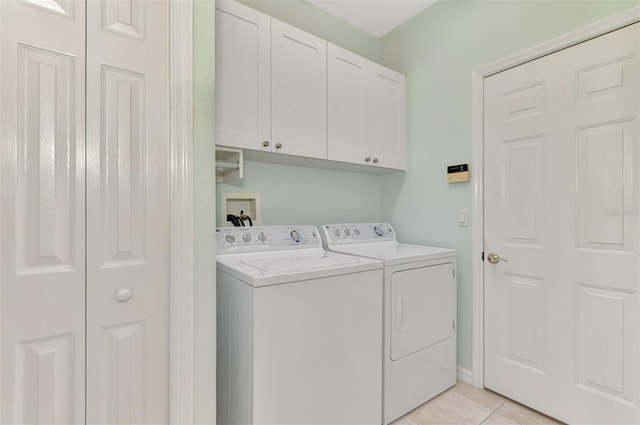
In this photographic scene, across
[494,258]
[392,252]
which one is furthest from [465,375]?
[392,252]

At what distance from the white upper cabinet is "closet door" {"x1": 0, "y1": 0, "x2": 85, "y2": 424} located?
55.2 inches

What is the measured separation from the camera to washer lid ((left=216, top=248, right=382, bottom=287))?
132 centimetres

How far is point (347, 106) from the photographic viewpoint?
7.15ft

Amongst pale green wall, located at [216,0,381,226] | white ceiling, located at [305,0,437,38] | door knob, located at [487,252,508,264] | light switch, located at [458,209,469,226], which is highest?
white ceiling, located at [305,0,437,38]

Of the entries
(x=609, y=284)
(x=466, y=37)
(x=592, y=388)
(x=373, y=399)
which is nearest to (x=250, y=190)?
(x=373, y=399)

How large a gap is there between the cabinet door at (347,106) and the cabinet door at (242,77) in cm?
47

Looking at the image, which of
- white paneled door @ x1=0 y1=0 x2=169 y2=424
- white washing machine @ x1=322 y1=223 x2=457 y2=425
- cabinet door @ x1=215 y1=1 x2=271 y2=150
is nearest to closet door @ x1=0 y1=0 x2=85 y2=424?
white paneled door @ x1=0 y1=0 x2=169 y2=424

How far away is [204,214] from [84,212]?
0.38 m

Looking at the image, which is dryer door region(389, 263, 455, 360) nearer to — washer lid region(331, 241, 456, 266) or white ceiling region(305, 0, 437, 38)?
washer lid region(331, 241, 456, 266)

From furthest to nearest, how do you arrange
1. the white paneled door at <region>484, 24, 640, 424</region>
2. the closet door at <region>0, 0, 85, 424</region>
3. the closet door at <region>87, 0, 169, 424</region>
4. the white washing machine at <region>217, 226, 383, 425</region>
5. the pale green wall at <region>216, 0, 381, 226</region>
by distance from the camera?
the pale green wall at <region>216, 0, 381, 226</region>, the white paneled door at <region>484, 24, 640, 424</region>, the white washing machine at <region>217, 226, 383, 425</region>, the closet door at <region>87, 0, 169, 424</region>, the closet door at <region>0, 0, 85, 424</region>

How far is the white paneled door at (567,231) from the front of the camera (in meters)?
1.54

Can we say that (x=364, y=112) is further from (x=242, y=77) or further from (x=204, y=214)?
(x=204, y=214)

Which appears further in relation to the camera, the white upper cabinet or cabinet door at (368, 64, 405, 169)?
cabinet door at (368, 64, 405, 169)

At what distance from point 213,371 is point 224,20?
5.56ft
